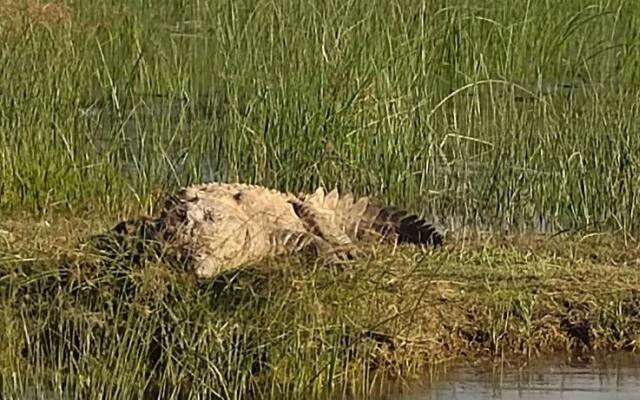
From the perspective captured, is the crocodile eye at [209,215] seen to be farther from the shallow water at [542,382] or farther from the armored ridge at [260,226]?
the shallow water at [542,382]

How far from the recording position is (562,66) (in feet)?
30.5

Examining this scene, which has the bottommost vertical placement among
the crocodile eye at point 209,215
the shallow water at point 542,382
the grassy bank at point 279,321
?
the shallow water at point 542,382

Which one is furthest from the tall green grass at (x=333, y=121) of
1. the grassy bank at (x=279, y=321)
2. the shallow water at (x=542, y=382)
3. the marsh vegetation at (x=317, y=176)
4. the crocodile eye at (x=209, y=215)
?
the shallow water at (x=542, y=382)

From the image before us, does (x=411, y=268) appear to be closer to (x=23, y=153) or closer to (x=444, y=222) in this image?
(x=444, y=222)

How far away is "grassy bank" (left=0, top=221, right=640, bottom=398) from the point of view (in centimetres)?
512

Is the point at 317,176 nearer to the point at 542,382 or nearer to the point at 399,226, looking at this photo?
the point at 399,226

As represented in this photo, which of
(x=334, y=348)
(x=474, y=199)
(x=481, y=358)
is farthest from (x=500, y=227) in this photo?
(x=334, y=348)

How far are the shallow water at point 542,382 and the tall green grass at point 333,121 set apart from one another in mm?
1645

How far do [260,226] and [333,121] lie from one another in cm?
127

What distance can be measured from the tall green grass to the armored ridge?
1.95 ft

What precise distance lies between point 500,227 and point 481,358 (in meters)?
1.61

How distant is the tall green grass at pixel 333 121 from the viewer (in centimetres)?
739

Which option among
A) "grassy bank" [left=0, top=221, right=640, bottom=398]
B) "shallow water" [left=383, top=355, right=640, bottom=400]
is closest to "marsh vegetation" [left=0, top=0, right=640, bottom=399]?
"grassy bank" [left=0, top=221, right=640, bottom=398]

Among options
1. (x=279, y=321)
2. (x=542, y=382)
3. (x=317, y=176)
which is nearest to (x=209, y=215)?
(x=279, y=321)
